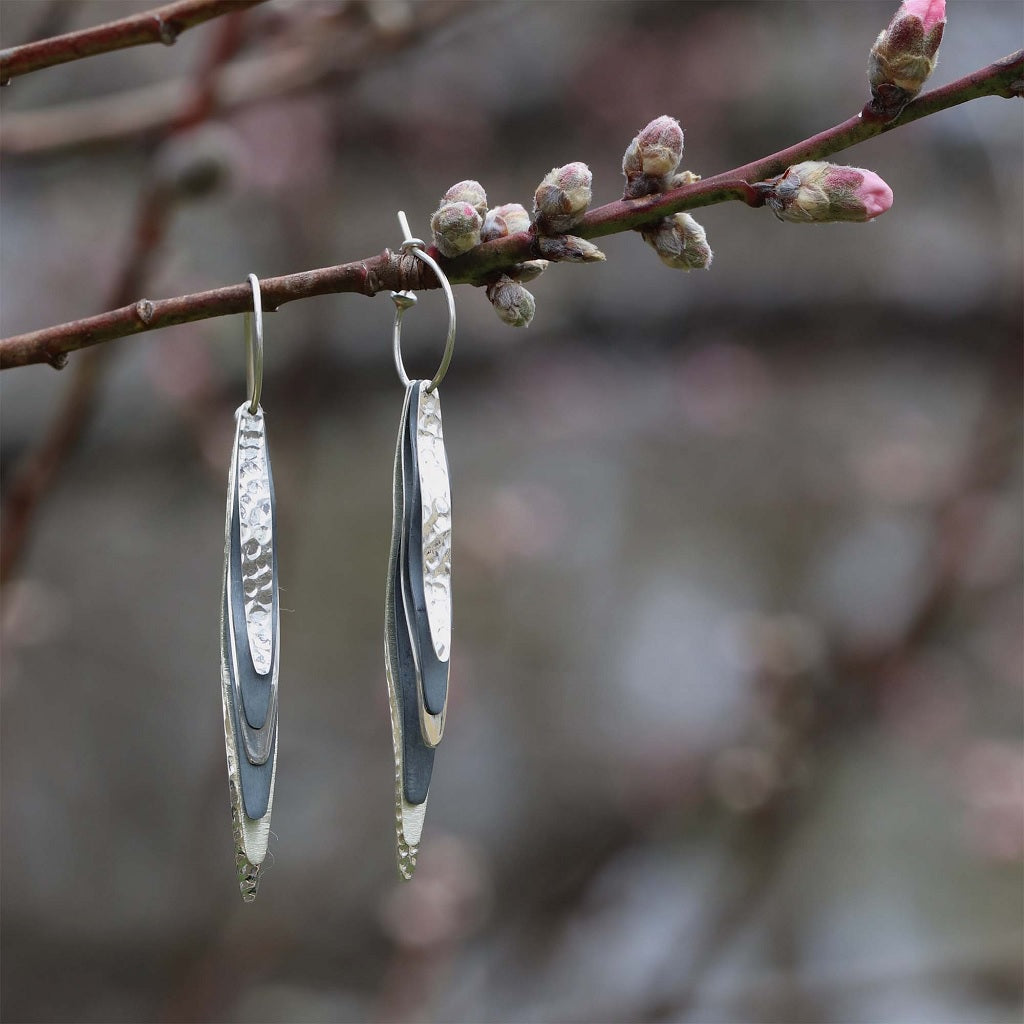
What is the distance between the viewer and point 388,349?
6.01ft

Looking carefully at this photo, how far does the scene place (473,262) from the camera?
0.37 meters

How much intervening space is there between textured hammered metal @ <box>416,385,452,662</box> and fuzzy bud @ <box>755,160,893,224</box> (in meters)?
0.15

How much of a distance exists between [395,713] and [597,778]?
1.40 metres

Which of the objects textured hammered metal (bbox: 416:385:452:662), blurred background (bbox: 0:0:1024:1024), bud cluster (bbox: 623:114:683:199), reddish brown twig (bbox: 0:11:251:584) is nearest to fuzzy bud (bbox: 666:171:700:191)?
bud cluster (bbox: 623:114:683:199)

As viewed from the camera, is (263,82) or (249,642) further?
(263,82)

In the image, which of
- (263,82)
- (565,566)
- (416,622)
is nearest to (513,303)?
(416,622)

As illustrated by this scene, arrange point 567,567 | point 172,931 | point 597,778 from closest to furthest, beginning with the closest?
1. point 172,931
2. point 597,778
3. point 567,567

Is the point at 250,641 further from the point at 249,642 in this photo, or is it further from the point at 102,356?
the point at 102,356

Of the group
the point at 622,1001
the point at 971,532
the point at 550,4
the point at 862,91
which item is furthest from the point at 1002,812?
the point at 550,4

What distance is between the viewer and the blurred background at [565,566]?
1444 millimetres

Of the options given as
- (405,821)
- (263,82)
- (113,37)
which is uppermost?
(113,37)

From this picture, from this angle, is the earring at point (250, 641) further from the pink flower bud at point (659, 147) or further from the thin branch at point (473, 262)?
the pink flower bud at point (659, 147)

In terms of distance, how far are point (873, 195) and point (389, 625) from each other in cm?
23

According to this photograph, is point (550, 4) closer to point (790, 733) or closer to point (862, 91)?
point (862, 91)
